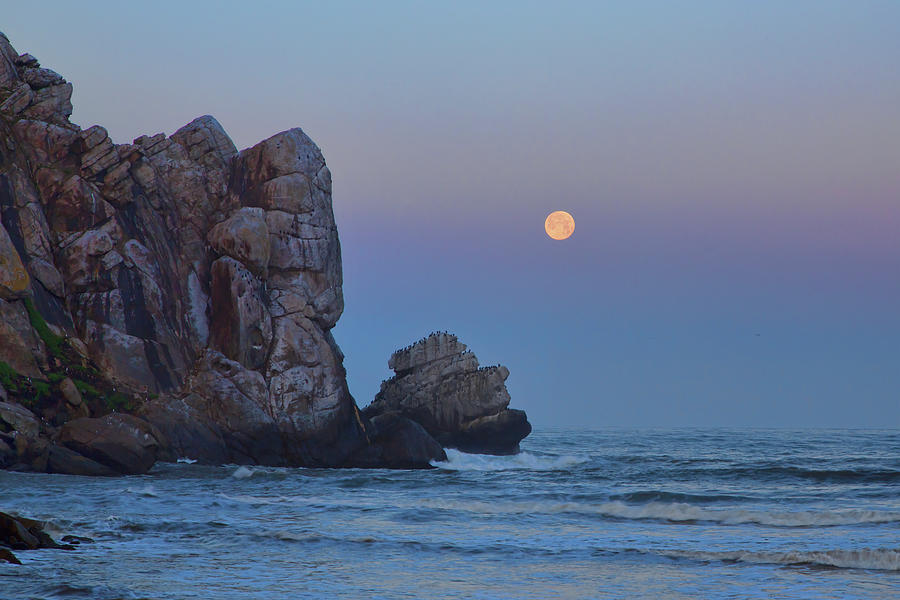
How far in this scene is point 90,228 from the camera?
52938mm

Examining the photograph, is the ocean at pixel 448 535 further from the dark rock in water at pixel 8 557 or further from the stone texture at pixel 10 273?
the stone texture at pixel 10 273

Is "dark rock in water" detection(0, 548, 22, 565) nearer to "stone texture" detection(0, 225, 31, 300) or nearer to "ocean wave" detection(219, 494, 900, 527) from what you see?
"ocean wave" detection(219, 494, 900, 527)

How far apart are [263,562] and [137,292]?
1277 inches

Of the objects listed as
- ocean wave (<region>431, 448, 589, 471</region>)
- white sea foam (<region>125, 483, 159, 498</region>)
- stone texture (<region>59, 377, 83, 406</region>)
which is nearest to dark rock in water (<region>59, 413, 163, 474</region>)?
stone texture (<region>59, 377, 83, 406</region>)

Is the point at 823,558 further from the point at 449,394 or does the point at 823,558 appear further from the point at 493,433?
the point at 493,433

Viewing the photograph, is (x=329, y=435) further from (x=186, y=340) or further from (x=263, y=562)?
(x=263, y=562)

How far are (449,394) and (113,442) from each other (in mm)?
28134

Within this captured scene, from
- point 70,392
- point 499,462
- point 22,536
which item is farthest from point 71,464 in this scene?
point 499,462

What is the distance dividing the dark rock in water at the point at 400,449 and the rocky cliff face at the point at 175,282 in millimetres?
1107

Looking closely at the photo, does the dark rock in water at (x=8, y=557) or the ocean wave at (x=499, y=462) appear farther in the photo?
the ocean wave at (x=499, y=462)

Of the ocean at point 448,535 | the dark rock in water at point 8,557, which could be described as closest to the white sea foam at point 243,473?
the ocean at point 448,535

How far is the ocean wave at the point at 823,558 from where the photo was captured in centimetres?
2584

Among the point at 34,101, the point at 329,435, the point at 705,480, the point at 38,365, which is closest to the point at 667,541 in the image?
the point at 705,480

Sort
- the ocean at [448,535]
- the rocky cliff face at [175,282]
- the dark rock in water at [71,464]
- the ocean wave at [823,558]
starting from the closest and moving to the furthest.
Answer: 1. the ocean at [448,535]
2. the ocean wave at [823,558]
3. the dark rock in water at [71,464]
4. the rocky cliff face at [175,282]
